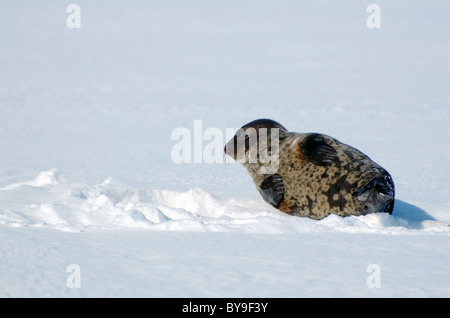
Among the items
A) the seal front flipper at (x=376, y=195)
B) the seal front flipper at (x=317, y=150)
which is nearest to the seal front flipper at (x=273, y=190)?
the seal front flipper at (x=317, y=150)

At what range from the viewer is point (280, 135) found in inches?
215

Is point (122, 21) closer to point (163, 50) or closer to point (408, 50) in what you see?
point (163, 50)

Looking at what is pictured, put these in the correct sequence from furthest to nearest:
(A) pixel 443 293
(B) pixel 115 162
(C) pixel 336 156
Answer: (B) pixel 115 162
(C) pixel 336 156
(A) pixel 443 293

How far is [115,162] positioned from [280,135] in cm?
244

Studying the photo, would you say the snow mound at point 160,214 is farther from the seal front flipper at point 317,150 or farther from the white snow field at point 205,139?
the seal front flipper at point 317,150

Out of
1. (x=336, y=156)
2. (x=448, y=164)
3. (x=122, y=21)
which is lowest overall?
(x=448, y=164)

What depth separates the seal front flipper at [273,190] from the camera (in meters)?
4.84

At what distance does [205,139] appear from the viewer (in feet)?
28.6

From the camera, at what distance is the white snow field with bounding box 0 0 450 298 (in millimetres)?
3018

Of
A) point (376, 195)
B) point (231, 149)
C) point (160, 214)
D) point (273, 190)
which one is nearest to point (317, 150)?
point (273, 190)

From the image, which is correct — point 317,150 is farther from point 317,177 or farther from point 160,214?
point 160,214

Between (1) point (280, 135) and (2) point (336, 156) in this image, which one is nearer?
(2) point (336, 156)
